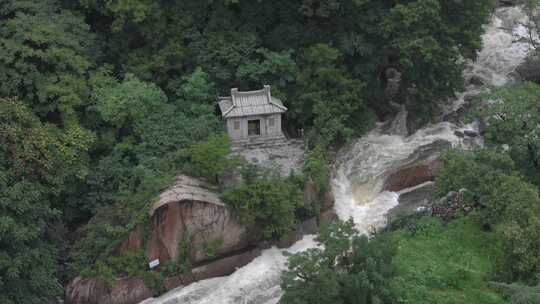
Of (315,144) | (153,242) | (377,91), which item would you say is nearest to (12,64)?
(153,242)

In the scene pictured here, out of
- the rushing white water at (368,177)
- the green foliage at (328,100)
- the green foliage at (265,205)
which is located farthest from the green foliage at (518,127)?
the green foliage at (265,205)

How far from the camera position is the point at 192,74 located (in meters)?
26.2

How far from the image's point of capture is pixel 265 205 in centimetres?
A: 2088

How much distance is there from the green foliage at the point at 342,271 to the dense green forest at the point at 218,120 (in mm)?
42

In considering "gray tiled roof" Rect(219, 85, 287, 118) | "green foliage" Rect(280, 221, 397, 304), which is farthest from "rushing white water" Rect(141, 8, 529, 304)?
"gray tiled roof" Rect(219, 85, 287, 118)

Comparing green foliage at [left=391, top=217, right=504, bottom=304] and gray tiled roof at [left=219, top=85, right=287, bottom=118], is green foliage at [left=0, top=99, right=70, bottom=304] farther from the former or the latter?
green foliage at [left=391, top=217, right=504, bottom=304]

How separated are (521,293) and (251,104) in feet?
39.9

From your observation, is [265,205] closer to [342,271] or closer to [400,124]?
[342,271]

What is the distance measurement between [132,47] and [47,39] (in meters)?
4.85

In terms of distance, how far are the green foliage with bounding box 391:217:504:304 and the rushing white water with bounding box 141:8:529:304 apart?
72.4 inches

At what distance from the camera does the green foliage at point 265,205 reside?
20.7 meters

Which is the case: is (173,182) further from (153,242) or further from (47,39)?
(47,39)

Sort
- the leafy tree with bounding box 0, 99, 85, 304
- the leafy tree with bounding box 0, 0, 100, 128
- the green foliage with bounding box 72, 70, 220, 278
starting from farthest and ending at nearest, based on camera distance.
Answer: the leafy tree with bounding box 0, 0, 100, 128, the green foliage with bounding box 72, 70, 220, 278, the leafy tree with bounding box 0, 99, 85, 304

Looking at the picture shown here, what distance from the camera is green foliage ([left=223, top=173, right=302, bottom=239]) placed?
2073cm
